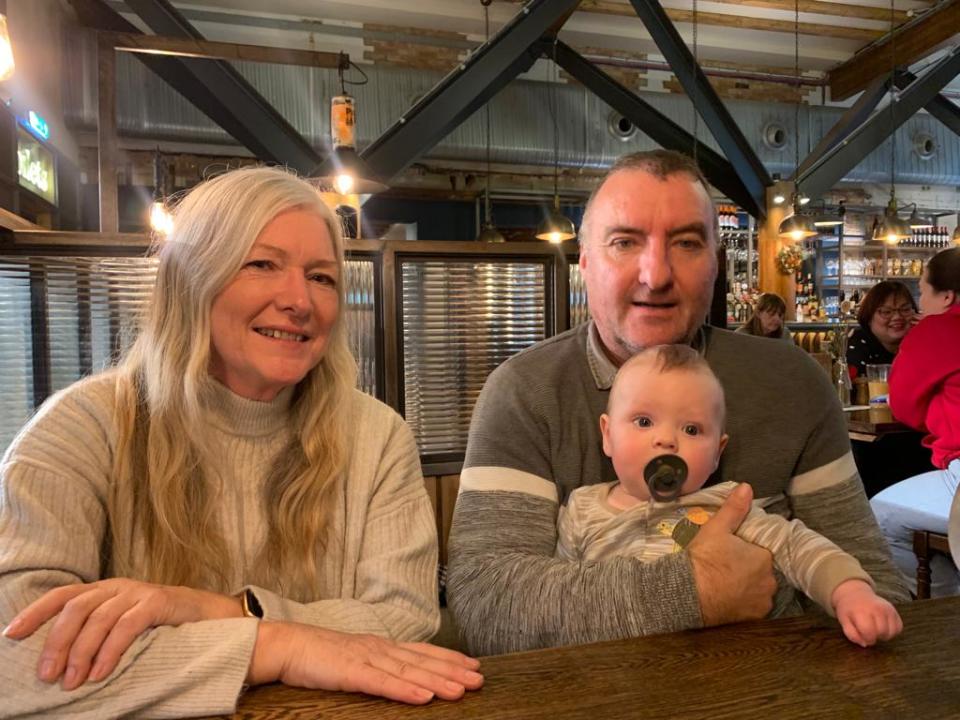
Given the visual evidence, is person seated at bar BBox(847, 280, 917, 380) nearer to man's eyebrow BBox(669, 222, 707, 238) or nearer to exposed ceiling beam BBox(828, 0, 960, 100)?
exposed ceiling beam BBox(828, 0, 960, 100)

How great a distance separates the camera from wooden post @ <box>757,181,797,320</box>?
7145mm

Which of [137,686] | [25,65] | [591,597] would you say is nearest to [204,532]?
[137,686]

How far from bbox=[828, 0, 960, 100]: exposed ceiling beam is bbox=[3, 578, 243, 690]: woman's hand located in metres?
7.29

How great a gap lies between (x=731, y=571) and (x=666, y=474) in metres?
0.23

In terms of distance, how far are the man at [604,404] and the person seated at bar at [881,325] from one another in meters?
3.63

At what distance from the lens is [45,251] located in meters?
2.41

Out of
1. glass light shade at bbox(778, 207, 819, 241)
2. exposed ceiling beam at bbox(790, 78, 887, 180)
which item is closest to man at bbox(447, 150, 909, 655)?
glass light shade at bbox(778, 207, 819, 241)

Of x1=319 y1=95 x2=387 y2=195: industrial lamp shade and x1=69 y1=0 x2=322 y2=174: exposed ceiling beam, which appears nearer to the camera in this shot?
x1=319 y1=95 x2=387 y2=195: industrial lamp shade

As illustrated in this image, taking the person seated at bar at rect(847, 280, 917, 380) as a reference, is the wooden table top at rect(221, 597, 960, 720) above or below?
below

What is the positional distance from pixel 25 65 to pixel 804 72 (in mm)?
7490

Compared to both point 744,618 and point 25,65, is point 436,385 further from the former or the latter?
point 25,65

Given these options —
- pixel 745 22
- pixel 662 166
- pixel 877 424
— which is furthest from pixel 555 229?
pixel 662 166

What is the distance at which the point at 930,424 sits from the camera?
125 inches

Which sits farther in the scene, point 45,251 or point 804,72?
point 804,72
